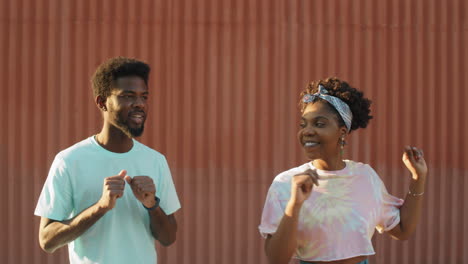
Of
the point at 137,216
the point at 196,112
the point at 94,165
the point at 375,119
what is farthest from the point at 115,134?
the point at 375,119

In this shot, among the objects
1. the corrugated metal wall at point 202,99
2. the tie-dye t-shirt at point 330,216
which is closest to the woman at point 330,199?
the tie-dye t-shirt at point 330,216

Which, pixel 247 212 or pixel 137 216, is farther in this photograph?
pixel 247 212

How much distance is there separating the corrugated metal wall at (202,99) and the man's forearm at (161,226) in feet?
8.05

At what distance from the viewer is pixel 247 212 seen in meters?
5.32

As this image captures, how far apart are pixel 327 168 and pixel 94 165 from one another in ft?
3.41

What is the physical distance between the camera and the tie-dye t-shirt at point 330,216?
9.00ft

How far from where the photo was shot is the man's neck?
2.83 m

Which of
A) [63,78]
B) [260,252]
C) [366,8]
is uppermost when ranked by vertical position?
[366,8]

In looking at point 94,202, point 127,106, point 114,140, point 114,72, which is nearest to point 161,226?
point 94,202

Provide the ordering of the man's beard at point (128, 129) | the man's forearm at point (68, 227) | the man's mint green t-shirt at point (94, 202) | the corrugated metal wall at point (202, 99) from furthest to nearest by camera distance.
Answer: the corrugated metal wall at point (202, 99)
the man's beard at point (128, 129)
the man's mint green t-shirt at point (94, 202)
the man's forearm at point (68, 227)

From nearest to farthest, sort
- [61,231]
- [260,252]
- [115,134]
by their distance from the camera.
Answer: [61,231] → [115,134] → [260,252]

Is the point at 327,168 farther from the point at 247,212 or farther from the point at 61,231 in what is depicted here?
the point at 247,212

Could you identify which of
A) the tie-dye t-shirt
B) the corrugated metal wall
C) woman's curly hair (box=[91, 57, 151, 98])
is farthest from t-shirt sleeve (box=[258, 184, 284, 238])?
the corrugated metal wall

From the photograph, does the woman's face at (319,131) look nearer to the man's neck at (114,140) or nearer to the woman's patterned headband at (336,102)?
the woman's patterned headband at (336,102)
